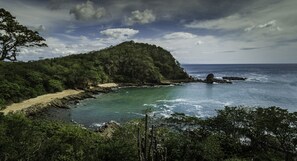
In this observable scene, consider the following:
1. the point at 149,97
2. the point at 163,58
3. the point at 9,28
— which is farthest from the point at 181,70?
the point at 9,28

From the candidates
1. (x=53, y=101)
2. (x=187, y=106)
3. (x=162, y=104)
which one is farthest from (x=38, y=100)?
(x=187, y=106)

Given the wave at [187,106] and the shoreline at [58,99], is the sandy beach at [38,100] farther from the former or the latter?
the wave at [187,106]

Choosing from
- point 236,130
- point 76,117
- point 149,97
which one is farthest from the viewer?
point 149,97

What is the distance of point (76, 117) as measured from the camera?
4234 cm

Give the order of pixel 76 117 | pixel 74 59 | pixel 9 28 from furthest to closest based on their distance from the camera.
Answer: pixel 74 59
pixel 76 117
pixel 9 28

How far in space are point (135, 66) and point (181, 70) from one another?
20.5 m

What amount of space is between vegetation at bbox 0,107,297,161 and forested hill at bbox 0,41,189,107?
27142 mm

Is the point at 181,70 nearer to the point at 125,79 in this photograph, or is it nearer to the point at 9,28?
the point at 125,79

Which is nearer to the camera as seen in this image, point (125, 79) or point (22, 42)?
point (22, 42)

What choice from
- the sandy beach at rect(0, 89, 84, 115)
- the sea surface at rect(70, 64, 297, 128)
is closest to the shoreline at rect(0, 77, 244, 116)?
the sandy beach at rect(0, 89, 84, 115)

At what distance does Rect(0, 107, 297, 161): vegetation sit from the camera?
16.8 metres

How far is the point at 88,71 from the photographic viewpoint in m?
74.2

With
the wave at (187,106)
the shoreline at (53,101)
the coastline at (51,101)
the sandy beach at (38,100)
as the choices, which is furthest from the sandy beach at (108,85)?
the wave at (187,106)

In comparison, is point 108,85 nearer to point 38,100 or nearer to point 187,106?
point 38,100
